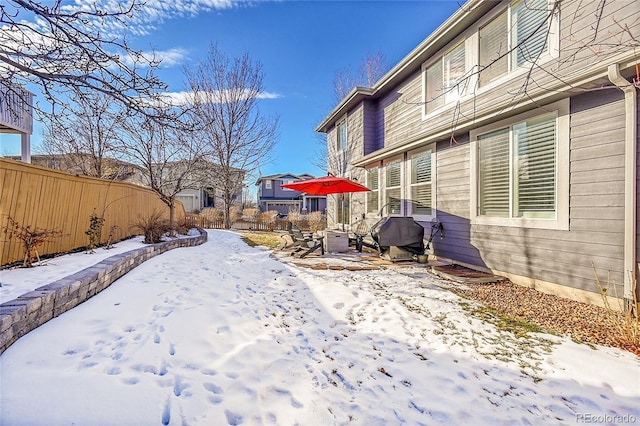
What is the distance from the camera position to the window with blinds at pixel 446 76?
643cm

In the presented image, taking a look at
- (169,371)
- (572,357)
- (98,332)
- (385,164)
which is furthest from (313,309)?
(385,164)

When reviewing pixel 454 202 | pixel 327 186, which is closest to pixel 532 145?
pixel 454 202

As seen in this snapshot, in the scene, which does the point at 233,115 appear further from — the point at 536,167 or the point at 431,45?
the point at 536,167

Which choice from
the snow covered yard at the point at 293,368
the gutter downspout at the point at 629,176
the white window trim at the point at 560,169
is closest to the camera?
the snow covered yard at the point at 293,368

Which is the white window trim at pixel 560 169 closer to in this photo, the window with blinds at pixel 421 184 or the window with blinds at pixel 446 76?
the window with blinds at pixel 446 76

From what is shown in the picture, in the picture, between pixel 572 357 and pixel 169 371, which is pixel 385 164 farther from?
pixel 169 371

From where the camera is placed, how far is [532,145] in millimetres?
4738

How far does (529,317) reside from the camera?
140 inches

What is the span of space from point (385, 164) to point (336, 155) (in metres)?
4.19

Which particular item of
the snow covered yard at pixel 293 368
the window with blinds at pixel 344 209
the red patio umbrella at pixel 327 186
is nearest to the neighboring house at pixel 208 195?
the window with blinds at pixel 344 209

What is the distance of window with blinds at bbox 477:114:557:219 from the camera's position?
4.48 metres

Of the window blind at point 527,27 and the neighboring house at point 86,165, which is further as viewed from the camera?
the neighboring house at point 86,165

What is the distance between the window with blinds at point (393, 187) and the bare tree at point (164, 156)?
585 cm
